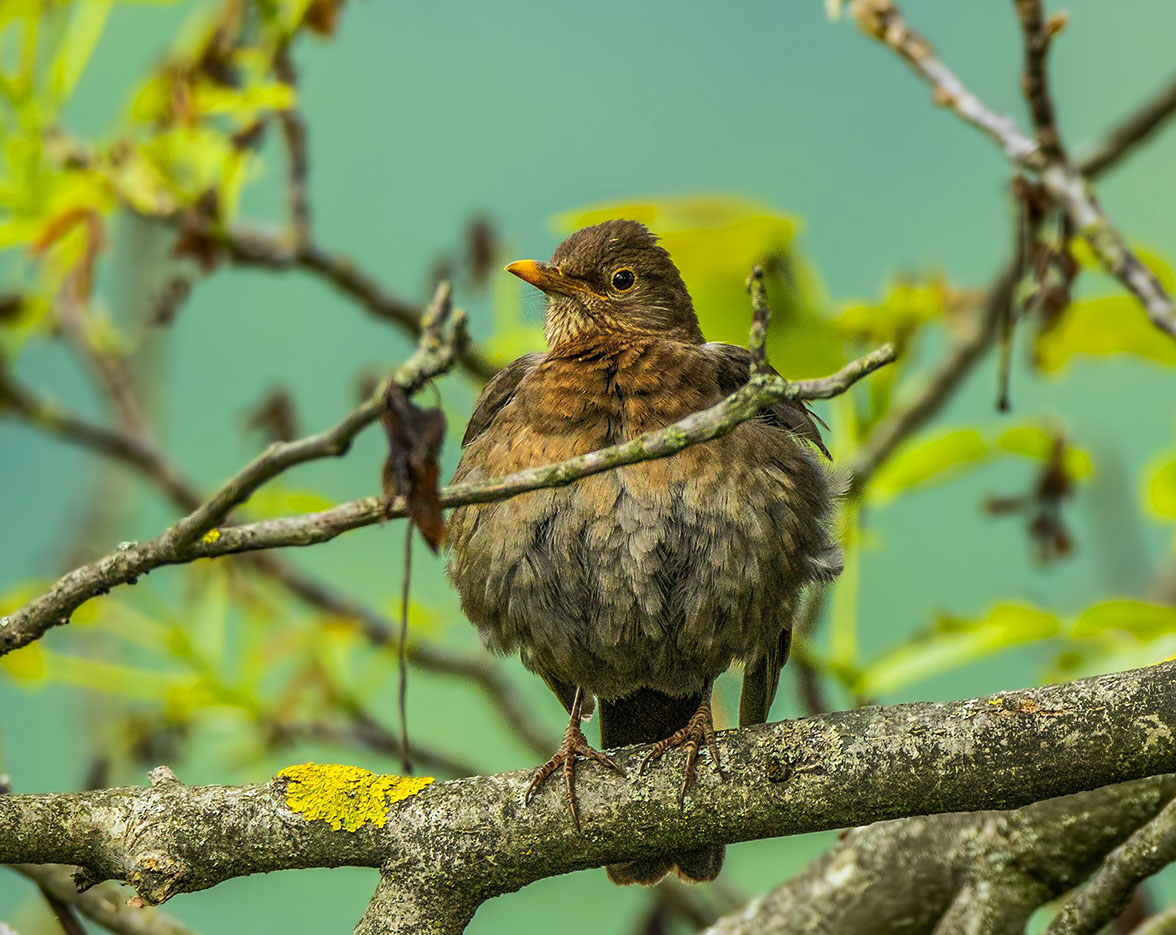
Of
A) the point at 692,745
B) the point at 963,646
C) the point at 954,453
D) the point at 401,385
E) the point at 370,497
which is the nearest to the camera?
the point at 401,385

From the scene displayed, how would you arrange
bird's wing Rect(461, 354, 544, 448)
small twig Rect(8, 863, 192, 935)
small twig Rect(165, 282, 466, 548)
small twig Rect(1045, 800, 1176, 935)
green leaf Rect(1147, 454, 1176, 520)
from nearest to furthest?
small twig Rect(165, 282, 466, 548) < small twig Rect(1045, 800, 1176, 935) < small twig Rect(8, 863, 192, 935) < green leaf Rect(1147, 454, 1176, 520) < bird's wing Rect(461, 354, 544, 448)

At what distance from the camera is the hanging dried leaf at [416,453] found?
1315 mm

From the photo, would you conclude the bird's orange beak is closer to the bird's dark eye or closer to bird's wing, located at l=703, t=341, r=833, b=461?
the bird's dark eye

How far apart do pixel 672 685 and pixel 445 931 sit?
3.25ft

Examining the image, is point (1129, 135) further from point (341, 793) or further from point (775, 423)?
point (341, 793)

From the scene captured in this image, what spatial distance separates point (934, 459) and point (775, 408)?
355mm

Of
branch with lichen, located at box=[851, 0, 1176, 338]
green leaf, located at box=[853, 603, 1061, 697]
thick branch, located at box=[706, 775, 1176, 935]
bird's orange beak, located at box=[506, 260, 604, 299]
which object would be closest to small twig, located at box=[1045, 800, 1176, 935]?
thick branch, located at box=[706, 775, 1176, 935]

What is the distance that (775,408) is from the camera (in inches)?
119

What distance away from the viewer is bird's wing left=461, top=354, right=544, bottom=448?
3.21m

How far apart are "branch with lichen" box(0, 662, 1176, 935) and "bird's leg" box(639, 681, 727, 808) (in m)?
0.02

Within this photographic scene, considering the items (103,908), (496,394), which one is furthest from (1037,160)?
(103,908)

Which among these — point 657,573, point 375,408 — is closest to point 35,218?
point 657,573

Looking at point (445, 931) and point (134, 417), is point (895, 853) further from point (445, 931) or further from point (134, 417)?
point (134, 417)

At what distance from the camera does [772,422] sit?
2.96m
